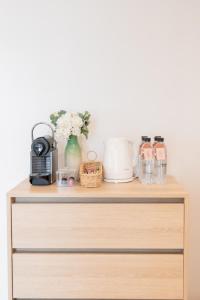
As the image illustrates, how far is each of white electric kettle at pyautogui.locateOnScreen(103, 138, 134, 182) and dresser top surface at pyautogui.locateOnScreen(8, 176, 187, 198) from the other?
0.25 feet

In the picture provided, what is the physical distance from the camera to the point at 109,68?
2133 millimetres

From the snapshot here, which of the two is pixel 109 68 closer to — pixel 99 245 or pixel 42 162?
pixel 42 162

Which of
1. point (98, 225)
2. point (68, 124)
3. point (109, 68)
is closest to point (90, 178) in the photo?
point (98, 225)

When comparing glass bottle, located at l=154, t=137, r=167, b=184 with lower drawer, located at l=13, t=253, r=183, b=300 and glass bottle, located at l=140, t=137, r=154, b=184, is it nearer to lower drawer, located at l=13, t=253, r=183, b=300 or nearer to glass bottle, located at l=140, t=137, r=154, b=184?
glass bottle, located at l=140, t=137, r=154, b=184

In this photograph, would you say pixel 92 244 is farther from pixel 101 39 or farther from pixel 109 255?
pixel 101 39

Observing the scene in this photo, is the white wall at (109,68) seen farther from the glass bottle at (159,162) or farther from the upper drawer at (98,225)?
the upper drawer at (98,225)

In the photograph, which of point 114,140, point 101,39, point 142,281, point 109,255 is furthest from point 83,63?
point 142,281

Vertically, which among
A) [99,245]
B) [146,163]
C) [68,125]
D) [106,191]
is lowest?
[99,245]

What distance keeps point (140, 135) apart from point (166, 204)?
0.58 m

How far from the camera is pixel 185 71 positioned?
213 centimetres

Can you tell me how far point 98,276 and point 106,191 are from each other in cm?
41

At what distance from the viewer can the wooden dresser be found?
66.5 inches

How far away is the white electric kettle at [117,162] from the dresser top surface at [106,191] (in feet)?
0.25

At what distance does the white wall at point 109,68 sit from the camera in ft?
A: 6.94
